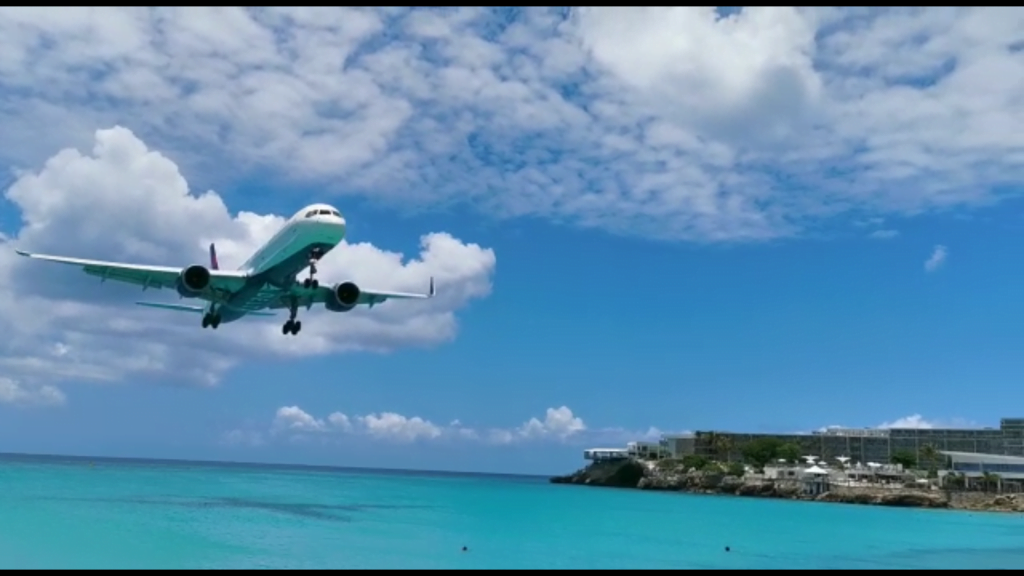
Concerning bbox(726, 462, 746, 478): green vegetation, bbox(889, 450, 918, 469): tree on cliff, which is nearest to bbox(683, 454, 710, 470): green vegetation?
bbox(726, 462, 746, 478): green vegetation

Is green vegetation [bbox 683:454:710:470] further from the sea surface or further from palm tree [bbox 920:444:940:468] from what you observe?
the sea surface

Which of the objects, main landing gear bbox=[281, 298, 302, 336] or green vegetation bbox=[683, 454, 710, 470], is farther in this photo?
green vegetation bbox=[683, 454, 710, 470]

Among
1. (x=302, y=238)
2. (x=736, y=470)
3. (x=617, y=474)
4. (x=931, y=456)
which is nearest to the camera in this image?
(x=302, y=238)

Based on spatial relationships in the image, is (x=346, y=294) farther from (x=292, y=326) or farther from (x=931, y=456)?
(x=931, y=456)

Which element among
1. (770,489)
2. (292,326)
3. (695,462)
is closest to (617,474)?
(695,462)

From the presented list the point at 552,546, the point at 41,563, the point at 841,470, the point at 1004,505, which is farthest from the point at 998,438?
the point at 41,563

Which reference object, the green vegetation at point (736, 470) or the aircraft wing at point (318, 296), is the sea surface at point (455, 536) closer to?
the aircraft wing at point (318, 296)
